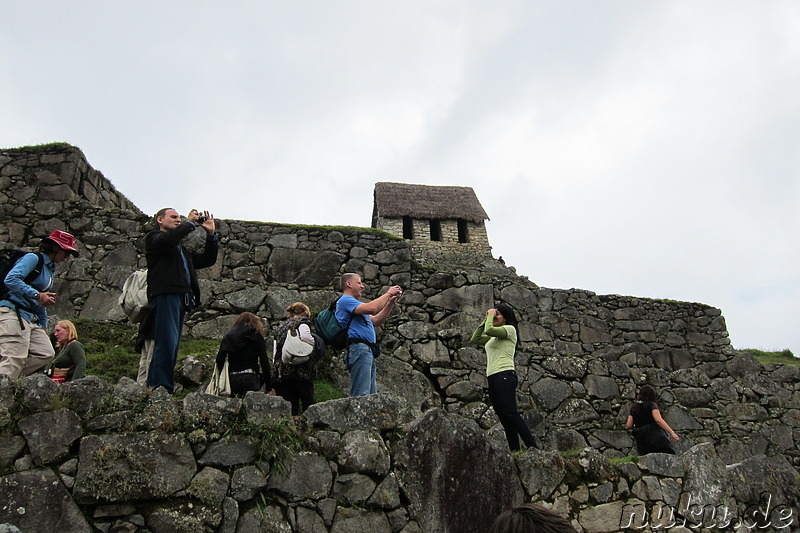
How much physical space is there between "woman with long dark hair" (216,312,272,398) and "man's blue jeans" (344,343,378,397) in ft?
2.53

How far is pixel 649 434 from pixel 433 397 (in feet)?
9.57

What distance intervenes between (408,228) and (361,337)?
63.3 ft

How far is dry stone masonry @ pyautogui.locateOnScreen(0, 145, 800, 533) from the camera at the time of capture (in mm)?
4219

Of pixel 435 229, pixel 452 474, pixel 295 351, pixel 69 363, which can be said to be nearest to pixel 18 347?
pixel 69 363

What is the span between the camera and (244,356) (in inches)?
217

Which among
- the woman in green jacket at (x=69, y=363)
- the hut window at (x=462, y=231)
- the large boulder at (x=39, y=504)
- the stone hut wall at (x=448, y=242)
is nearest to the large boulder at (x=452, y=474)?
the large boulder at (x=39, y=504)

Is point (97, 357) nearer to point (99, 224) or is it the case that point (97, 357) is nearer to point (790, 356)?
point (99, 224)

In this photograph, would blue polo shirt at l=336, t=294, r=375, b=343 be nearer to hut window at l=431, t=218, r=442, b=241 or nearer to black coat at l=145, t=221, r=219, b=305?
black coat at l=145, t=221, r=219, b=305

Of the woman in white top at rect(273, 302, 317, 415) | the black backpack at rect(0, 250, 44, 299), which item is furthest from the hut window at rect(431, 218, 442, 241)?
the black backpack at rect(0, 250, 44, 299)

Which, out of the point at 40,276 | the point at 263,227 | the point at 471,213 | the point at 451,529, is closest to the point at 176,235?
the point at 40,276

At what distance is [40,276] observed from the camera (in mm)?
5473

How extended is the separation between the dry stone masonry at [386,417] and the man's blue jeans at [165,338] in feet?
2.40

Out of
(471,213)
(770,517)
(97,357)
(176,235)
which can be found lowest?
(770,517)

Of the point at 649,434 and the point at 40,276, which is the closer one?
the point at 40,276
